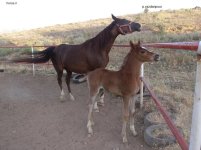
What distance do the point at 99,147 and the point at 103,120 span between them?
104 cm

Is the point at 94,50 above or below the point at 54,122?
above

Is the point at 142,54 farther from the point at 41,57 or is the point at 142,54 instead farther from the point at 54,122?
the point at 41,57

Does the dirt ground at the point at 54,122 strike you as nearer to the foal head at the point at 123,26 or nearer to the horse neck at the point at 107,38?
the horse neck at the point at 107,38

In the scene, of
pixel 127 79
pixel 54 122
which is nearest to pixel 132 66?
pixel 127 79

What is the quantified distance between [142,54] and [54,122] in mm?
2276

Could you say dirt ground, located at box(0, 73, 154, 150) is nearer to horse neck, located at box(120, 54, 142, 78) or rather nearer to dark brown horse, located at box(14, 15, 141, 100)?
dark brown horse, located at box(14, 15, 141, 100)

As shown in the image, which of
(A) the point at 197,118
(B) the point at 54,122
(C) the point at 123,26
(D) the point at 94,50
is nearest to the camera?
(A) the point at 197,118

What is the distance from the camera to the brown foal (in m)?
4.41

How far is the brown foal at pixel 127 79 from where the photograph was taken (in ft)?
14.5

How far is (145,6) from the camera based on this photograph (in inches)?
1729

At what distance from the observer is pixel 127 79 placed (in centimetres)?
466

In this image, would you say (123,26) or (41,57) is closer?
(123,26)

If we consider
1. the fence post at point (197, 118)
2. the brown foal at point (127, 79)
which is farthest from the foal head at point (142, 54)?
the fence post at point (197, 118)

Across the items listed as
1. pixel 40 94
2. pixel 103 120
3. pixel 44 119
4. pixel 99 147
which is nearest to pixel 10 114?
pixel 44 119
